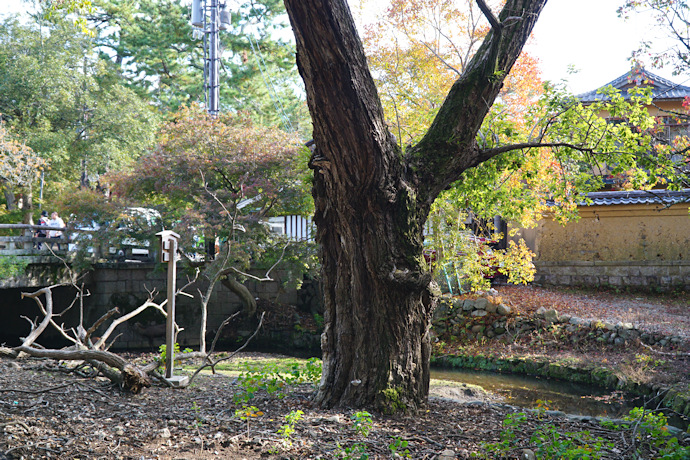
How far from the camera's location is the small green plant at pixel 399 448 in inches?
140

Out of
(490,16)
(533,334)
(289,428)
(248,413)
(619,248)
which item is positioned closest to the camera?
(289,428)

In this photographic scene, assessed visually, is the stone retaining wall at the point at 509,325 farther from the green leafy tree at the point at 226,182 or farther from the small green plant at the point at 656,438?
the small green plant at the point at 656,438

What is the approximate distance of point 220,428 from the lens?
4.03 metres

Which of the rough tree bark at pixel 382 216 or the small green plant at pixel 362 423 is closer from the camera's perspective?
the small green plant at pixel 362 423

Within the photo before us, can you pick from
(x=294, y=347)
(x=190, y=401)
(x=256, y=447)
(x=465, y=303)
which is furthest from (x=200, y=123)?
(x=256, y=447)

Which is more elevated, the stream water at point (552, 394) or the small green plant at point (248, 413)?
the small green plant at point (248, 413)

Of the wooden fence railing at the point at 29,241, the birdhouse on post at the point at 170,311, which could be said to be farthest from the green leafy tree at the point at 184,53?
the birdhouse on post at the point at 170,311

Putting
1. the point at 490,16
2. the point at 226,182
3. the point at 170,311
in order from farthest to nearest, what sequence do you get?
the point at 226,182, the point at 170,311, the point at 490,16

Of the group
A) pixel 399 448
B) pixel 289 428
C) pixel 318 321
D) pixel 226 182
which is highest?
→ pixel 226 182

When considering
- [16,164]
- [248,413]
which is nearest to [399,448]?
[248,413]

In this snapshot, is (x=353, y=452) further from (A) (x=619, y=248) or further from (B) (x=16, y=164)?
(B) (x=16, y=164)

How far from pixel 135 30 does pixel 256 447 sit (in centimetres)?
2033

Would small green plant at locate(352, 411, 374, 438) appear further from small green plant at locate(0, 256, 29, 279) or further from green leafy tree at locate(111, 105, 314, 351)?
small green plant at locate(0, 256, 29, 279)

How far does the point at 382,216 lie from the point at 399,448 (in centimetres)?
184
